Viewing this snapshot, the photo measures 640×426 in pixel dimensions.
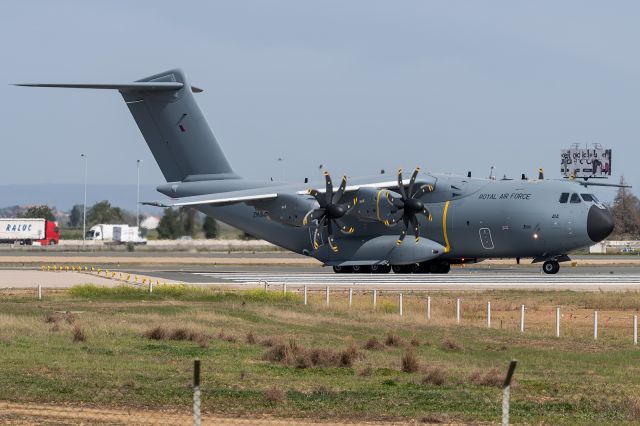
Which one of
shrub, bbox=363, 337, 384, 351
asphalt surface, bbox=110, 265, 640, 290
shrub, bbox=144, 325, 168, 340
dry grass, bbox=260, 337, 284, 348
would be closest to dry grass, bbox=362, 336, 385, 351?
shrub, bbox=363, 337, 384, 351

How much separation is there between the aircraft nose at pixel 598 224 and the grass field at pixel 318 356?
34.7 ft

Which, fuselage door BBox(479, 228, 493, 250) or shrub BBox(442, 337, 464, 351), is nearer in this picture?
shrub BBox(442, 337, 464, 351)

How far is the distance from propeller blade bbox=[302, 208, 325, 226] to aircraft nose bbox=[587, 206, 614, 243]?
13.0 metres

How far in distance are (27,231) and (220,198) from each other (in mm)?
87686

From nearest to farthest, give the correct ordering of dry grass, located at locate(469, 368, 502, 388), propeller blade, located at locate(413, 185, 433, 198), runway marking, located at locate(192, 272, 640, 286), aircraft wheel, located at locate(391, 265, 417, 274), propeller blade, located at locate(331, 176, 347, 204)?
dry grass, located at locate(469, 368, 502, 388) < runway marking, located at locate(192, 272, 640, 286) < propeller blade, located at locate(331, 176, 347, 204) < propeller blade, located at locate(413, 185, 433, 198) < aircraft wheel, located at locate(391, 265, 417, 274)

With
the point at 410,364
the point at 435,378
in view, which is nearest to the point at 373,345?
the point at 410,364

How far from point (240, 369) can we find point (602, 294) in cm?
2655

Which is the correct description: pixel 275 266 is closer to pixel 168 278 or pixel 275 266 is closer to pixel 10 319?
pixel 168 278

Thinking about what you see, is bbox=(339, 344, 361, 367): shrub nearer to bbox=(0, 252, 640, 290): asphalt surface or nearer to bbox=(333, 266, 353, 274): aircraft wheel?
bbox=(0, 252, 640, 290): asphalt surface

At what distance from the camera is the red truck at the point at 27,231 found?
13850 centimetres

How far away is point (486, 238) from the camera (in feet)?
185

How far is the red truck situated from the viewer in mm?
138500

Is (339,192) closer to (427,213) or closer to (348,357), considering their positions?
(427,213)

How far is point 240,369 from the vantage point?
79.4ft
